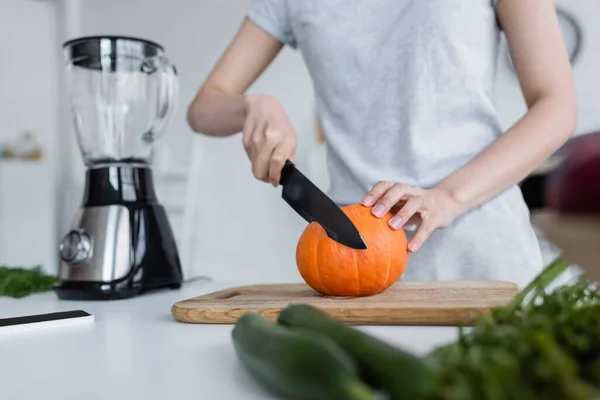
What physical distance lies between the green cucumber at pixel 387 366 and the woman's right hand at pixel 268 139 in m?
0.58

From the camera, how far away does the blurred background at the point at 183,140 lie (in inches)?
129

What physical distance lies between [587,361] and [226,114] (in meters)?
0.95

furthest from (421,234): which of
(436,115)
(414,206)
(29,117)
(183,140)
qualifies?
(29,117)

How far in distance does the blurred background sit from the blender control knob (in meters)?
2.14

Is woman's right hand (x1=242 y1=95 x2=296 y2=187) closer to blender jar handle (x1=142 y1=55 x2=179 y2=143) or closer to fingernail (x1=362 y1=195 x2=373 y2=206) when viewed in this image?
fingernail (x1=362 y1=195 x2=373 y2=206)

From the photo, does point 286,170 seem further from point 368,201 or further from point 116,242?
point 116,242

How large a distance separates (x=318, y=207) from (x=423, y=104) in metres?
0.40

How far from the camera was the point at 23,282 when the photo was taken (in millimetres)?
1081

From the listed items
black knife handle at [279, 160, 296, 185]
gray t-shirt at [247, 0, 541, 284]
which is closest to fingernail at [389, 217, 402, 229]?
black knife handle at [279, 160, 296, 185]

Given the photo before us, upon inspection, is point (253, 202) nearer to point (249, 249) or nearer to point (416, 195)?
point (249, 249)

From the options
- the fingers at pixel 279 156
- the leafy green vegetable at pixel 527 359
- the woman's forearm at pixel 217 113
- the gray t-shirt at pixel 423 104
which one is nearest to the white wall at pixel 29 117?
the woman's forearm at pixel 217 113

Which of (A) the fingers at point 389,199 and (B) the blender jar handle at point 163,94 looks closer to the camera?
(A) the fingers at point 389,199

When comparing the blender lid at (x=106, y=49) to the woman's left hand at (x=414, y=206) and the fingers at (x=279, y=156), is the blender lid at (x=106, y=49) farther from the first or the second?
the woman's left hand at (x=414, y=206)

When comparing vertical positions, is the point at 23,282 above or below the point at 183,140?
below
